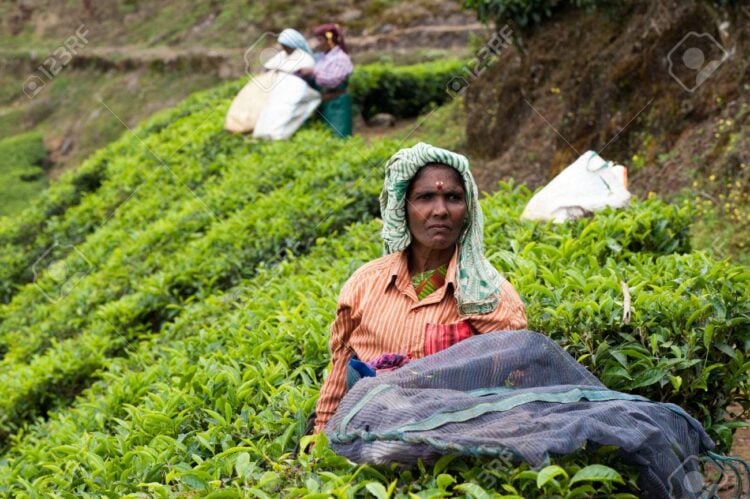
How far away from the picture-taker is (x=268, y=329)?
16.4ft

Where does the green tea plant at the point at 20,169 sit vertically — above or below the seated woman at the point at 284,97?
below

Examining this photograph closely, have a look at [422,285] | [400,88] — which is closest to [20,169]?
[400,88]

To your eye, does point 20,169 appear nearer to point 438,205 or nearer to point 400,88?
point 400,88

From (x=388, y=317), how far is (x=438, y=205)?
15.9 inches

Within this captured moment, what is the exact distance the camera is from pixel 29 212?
12.2m

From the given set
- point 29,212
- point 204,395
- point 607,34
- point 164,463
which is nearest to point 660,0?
point 607,34

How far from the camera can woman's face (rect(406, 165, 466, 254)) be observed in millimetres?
3473

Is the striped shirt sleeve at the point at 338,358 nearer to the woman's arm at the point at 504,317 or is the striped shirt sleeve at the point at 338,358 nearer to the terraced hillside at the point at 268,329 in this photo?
the terraced hillside at the point at 268,329

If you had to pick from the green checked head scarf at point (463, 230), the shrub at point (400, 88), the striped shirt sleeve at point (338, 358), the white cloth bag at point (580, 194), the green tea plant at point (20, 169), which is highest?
the green checked head scarf at point (463, 230)

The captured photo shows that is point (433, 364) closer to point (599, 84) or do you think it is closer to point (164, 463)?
point (164, 463)

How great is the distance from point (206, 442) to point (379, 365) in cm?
76

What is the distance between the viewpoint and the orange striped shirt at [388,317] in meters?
3.44

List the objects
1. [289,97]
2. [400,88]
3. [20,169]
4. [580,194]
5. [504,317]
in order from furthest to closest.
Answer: [20,169], [400,88], [289,97], [580,194], [504,317]

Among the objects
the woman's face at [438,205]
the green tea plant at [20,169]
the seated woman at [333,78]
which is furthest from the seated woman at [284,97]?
the green tea plant at [20,169]
